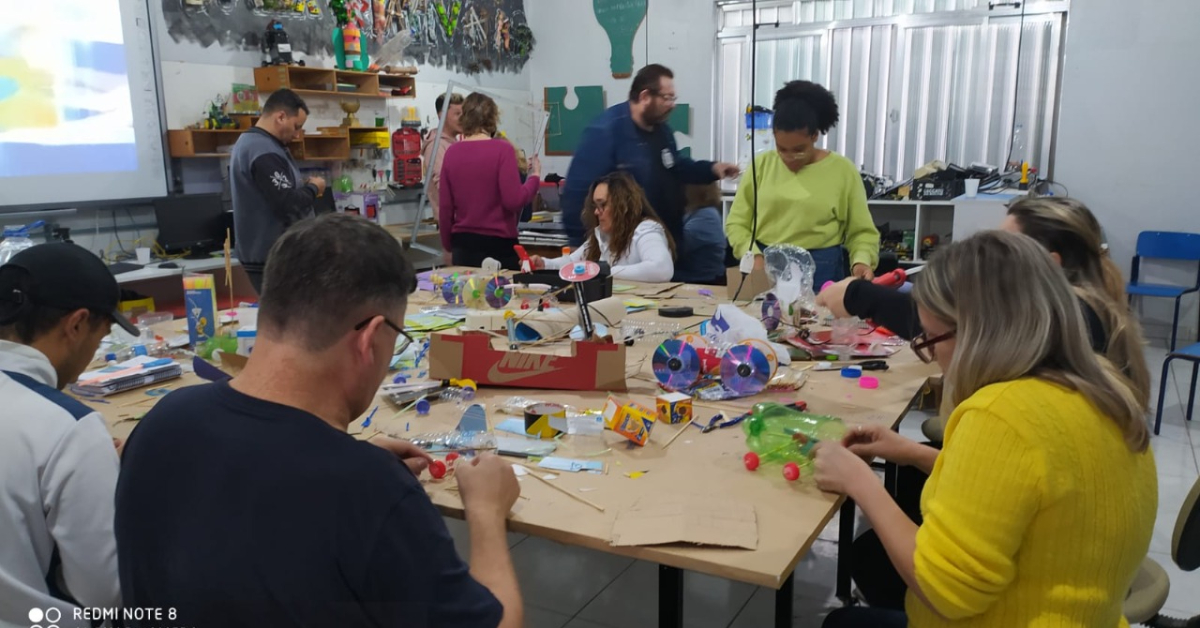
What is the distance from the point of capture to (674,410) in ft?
5.82

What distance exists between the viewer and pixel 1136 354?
1650 millimetres

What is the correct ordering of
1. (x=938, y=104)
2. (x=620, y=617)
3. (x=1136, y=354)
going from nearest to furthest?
(x=1136, y=354) → (x=620, y=617) → (x=938, y=104)

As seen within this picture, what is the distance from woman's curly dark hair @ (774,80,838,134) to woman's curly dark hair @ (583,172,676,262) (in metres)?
0.62

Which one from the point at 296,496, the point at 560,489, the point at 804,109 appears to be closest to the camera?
the point at 296,496

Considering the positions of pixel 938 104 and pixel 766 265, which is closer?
pixel 766 265

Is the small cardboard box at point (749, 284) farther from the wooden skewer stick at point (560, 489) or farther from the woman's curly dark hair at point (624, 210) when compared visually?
the wooden skewer stick at point (560, 489)

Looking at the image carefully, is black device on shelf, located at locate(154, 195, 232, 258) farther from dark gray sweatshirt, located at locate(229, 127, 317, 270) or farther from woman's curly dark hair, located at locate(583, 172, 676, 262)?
woman's curly dark hair, located at locate(583, 172, 676, 262)

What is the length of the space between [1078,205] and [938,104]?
4648mm

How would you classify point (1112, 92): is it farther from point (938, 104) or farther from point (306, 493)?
point (306, 493)

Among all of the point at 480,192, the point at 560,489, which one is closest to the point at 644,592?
the point at 560,489

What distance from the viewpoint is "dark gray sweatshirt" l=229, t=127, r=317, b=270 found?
3.69 metres

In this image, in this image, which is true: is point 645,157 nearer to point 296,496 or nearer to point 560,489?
point 560,489

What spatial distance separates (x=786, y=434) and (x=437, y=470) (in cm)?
66

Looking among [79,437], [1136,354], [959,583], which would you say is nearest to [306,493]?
[79,437]
